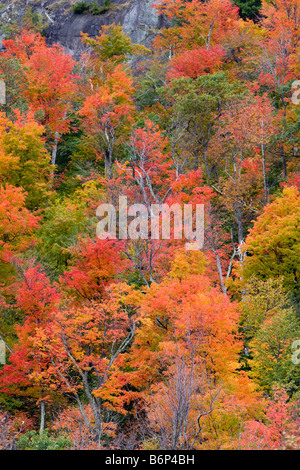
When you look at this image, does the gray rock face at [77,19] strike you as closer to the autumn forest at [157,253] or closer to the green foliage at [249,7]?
the autumn forest at [157,253]

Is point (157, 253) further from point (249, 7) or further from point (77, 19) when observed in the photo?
point (77, 19)

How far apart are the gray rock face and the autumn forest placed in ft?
21.5

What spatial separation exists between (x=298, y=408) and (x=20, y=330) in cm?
1334

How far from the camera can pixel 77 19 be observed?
62562 millimetres

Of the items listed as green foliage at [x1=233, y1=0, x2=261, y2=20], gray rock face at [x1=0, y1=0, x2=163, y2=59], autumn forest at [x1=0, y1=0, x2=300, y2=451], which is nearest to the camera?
autumn forest at [x1=0, y1=0, x2=300, y2=451]

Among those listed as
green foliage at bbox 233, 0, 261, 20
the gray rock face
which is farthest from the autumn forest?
→ the gray rock face

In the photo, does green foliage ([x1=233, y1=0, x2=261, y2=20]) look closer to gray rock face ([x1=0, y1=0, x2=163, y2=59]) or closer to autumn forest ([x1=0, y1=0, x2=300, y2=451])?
autumn forest ([x1=0, y1=0, x2=300, y2=451])

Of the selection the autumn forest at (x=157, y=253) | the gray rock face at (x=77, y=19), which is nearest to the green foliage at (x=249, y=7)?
the autumn forest at (x=157, y=253)

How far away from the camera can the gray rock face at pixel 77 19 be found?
58656 mm

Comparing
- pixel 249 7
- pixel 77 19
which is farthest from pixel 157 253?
pixel 77 19

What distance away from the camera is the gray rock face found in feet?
192
